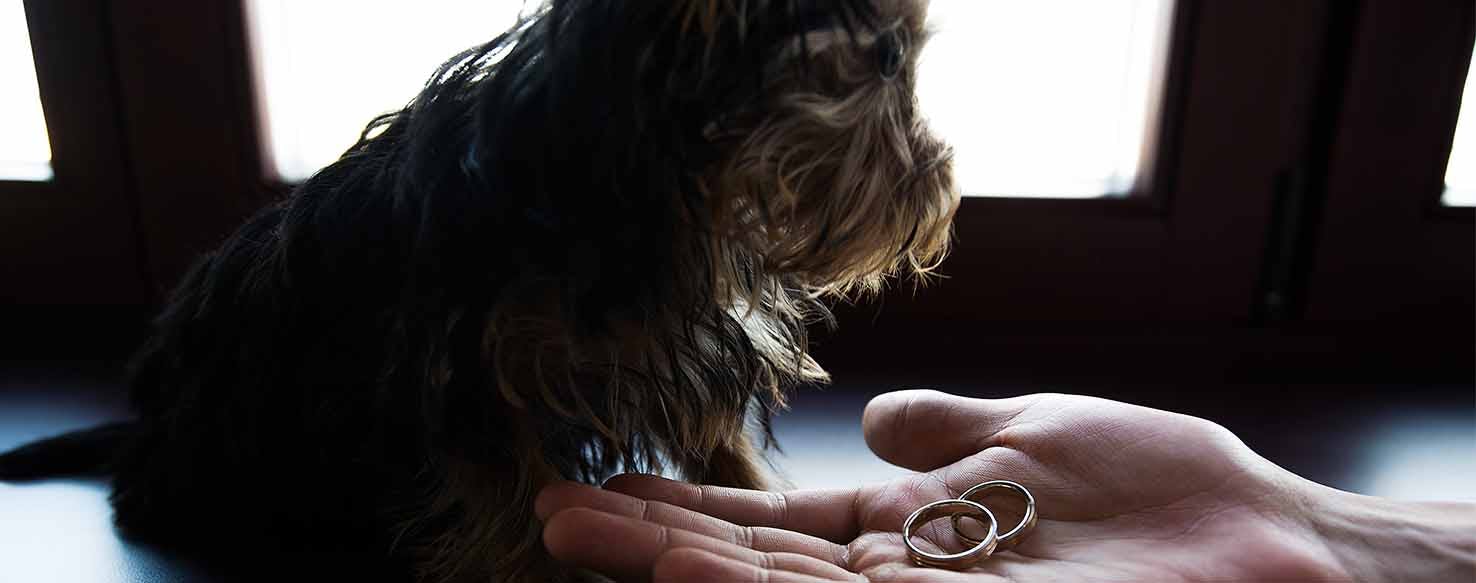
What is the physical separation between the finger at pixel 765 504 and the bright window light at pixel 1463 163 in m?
1.22

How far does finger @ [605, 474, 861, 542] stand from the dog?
0.07 metres

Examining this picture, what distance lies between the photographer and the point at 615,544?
104cm

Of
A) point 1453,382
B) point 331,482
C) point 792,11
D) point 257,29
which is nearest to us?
point 792,11

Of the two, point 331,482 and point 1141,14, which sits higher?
point 1141,14

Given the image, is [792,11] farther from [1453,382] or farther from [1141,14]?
[1453,382]

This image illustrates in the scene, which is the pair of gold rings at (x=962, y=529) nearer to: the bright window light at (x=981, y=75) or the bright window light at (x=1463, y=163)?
the bright window light at (x=981, y=75)

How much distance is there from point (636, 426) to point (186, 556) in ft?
1.84

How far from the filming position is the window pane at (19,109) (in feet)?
5.40

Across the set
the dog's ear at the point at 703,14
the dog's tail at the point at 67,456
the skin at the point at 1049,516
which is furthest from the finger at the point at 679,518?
the dog's tail at the point at 67,456

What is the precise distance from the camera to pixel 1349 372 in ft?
5.99

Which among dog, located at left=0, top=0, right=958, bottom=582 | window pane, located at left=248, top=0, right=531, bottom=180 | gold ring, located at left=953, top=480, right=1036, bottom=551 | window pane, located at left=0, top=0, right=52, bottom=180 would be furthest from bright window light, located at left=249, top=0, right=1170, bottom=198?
gold ring, located at left=953, top=480, right=1036, bottom=551

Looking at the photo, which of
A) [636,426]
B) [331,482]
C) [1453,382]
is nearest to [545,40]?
[636,426]

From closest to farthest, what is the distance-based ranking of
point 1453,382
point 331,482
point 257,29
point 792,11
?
1. point 792,11
2. point 331,482
3. point 257,29
4. point 1453,382

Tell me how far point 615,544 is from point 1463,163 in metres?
1.57
